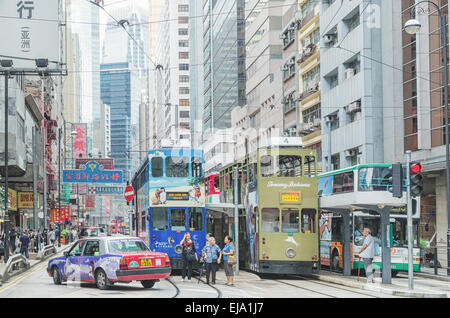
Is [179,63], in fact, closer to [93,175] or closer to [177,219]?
[93,175]

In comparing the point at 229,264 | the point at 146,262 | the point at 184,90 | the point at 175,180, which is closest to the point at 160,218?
the point at 175,180

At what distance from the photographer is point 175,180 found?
2808cm

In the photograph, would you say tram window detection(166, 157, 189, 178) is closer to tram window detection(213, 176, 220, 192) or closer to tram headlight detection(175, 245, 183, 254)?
tram headlight detection(175, 245, 183, 254)

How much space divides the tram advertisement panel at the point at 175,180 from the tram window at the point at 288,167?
379cm

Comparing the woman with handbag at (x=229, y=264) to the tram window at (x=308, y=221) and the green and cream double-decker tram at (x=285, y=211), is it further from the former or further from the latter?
the tram window at (x=308, y=221)

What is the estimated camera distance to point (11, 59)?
101 feet

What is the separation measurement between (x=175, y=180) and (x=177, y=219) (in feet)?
4.87

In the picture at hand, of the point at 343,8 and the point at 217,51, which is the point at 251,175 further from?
the point at 217,51

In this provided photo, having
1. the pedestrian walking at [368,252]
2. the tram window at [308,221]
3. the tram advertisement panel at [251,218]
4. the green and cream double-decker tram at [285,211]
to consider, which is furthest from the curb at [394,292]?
the tram advertisement panel at [251,218]

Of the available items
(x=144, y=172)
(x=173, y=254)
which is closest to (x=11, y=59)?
(x=144, y=172)

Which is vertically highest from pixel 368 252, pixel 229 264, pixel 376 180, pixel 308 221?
pixel 376 180

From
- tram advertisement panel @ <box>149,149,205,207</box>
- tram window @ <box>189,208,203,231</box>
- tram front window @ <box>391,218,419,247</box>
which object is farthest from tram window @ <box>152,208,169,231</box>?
tram front window @ <box>391,218,419,247</box>

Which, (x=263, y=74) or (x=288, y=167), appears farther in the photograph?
(x=263, y=74)

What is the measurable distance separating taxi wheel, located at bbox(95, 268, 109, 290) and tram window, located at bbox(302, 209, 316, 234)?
26.7 feet
